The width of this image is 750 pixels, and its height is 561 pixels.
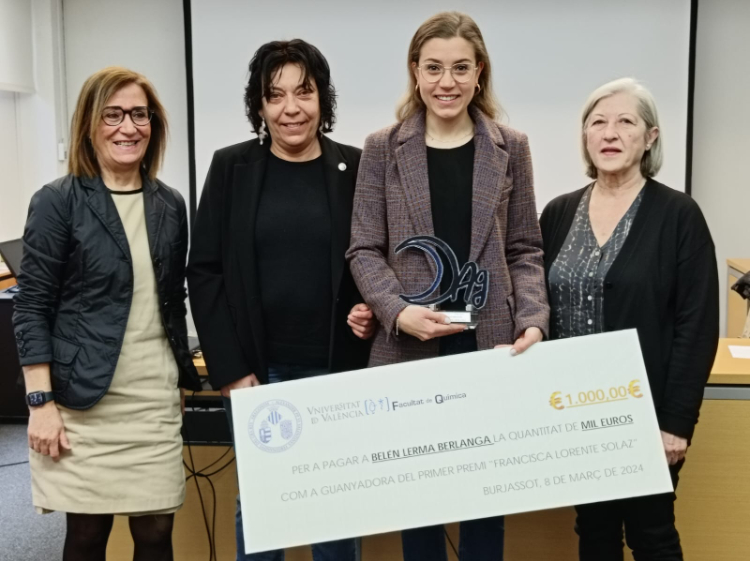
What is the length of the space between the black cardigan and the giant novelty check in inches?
3.3

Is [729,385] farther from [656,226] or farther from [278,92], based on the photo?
[278,92]

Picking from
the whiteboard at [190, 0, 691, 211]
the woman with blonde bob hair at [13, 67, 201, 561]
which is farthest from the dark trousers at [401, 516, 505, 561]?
the whiteboard at [190, 0, 691, 211]

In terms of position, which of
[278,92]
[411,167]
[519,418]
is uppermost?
[278,92]

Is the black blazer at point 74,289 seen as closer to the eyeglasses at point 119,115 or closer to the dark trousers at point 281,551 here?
the eyeglasses at point 119,115

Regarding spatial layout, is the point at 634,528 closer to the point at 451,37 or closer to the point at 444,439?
the point at 444,439

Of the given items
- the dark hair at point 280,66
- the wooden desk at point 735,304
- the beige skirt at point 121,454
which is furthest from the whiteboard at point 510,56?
the beige skirt at point 121,454

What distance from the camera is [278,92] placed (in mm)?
1799

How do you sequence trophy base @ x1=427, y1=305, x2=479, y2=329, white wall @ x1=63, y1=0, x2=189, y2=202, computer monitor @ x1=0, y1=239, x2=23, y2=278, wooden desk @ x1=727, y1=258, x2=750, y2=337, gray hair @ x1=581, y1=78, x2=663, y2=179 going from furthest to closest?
white wall @ x1=63, y1=0, x2=189, y2=202
wooden desk @ x1=727, y1=258, x2=750, y2=337
computer monitor @ x1=0, y1=239, x2=23, y2=278
gray hair @ x1=581, y1=78, x2=663, y2=179
trophy base @ x1=427, y1=305, x2=479, y2=329

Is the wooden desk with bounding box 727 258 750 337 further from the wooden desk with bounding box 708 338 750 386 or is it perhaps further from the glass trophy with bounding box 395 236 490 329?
the glass trophy with bounding box 395 236 490 329

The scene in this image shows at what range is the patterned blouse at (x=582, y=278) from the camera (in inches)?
68.7

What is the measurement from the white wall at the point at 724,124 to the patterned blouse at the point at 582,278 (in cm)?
333

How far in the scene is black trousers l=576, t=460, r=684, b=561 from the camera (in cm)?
174

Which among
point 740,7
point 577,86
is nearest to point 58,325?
point 577,86

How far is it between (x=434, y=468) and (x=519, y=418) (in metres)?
0.22
